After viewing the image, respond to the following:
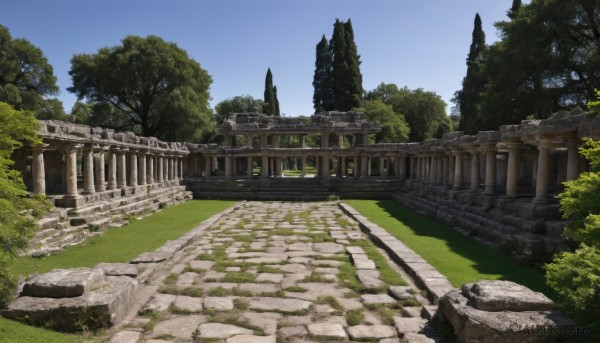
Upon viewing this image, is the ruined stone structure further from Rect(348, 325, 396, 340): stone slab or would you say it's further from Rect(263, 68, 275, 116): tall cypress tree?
Rect(263, 68, 275, 116): tall cypress tree

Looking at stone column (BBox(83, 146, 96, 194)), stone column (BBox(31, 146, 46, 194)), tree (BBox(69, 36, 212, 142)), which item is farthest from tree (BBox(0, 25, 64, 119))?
stone column (BBox(31, 146, 46, 194))

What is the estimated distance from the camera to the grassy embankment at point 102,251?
4.62 meters

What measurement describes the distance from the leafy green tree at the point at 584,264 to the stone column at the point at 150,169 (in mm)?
20346

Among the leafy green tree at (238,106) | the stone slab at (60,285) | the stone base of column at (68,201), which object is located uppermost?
the leafy green tree at (238,106)

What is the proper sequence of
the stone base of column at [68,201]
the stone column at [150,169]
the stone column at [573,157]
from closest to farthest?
1. the stone column at [573,157]
2. the stone base of column at [68,201]
3. the stone column at [150,169]

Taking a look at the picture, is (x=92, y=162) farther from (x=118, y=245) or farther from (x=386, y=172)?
(x=386, y=172)

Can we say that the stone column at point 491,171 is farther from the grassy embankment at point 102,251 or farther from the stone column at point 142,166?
the stone column at point 142,166

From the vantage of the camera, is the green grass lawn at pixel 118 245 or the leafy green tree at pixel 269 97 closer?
the green grass lawn at pixel 118 245

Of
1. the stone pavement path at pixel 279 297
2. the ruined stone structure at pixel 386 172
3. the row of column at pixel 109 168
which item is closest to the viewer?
the stone pavement path at pixel 279 297

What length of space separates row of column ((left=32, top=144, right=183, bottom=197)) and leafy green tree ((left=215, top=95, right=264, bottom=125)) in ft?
80.5

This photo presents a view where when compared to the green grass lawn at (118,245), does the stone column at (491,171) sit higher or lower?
higher

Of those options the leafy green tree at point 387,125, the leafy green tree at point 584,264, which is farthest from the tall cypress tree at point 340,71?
the leafy green tree at point 584,264

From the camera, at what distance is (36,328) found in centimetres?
482

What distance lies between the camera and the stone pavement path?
17.1ft
